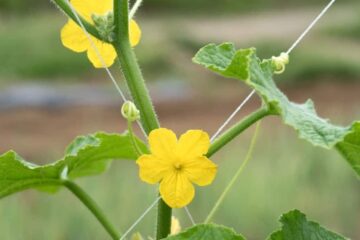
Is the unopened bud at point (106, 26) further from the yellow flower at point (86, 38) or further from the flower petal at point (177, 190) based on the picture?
the flower petal at point (177, 190)

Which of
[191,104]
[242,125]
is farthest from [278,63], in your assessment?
[191,104]

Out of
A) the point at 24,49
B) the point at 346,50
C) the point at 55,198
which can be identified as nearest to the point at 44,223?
the point at 55,198

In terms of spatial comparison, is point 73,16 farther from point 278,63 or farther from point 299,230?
point 299,230

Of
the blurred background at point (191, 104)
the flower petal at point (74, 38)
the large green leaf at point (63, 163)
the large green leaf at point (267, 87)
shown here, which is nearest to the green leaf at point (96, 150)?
the large green leaf at point (63, 163)

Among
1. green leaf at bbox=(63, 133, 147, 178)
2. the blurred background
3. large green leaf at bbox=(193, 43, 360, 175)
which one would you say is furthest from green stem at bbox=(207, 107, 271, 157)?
the blurred background

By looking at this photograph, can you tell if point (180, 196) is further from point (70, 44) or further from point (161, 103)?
point (161, 103)

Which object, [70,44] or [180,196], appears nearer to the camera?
[180,196]
